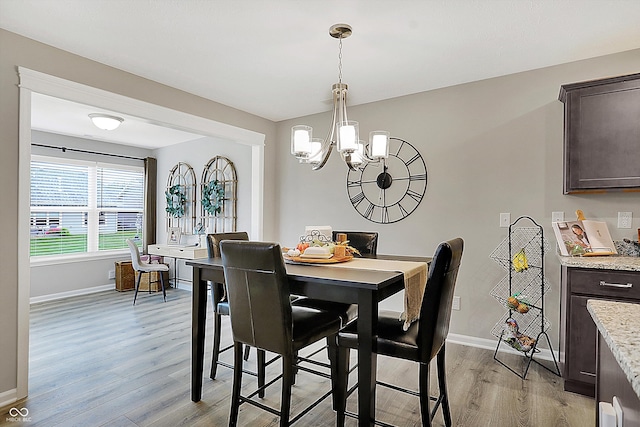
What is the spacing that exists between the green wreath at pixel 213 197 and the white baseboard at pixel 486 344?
3.58 metres

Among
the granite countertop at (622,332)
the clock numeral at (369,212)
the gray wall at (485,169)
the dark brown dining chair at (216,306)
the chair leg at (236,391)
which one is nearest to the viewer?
the granite countertop at (622,332)

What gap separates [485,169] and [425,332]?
2.08 metres

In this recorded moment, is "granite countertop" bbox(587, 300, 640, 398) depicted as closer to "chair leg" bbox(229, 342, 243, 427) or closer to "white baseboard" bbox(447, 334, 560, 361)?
"chair leg" bbox(229, 342, 243, 427)

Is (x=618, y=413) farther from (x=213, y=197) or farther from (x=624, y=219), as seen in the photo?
(x=213, y=197)

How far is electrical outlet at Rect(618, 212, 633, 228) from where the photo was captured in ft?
8.95

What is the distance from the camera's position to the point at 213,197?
215 inches

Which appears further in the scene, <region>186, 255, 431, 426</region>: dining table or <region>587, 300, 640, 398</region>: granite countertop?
<region>186, 255, 431, 426</region>: dining table

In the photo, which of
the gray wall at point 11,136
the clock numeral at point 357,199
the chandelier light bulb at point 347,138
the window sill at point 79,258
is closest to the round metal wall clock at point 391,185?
the clock numeral at point 357,199

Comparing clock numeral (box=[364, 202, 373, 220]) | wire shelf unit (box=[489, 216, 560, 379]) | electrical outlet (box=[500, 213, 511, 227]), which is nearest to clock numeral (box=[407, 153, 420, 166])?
clock numeral (box=[364, 202, 373, 220])

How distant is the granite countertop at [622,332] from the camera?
639mm

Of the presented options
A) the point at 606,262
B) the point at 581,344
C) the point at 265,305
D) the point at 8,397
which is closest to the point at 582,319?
the point at 581,344

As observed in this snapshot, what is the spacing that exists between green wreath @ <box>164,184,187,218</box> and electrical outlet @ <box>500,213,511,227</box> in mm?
4647

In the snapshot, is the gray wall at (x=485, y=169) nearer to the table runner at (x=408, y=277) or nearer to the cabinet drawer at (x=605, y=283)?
the cabinet drawer at (x=605, y=283)

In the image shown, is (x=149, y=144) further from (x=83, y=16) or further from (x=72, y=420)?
(x=72, y=420)
